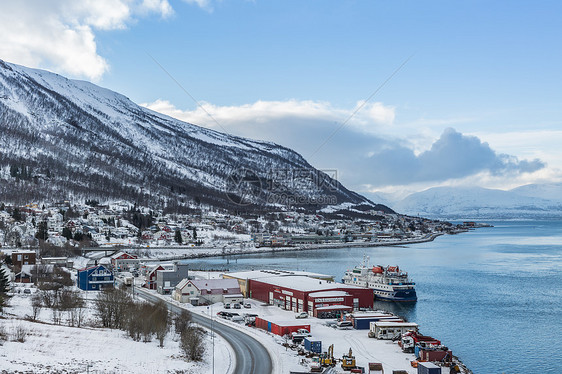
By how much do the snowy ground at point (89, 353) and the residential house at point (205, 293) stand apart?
826cm

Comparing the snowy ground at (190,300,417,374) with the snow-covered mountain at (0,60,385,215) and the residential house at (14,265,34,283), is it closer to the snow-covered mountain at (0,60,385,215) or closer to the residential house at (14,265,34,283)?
the residential house at (14,265,34,283)

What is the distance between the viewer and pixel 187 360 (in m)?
13.6

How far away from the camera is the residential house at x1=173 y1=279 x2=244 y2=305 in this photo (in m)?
24.7

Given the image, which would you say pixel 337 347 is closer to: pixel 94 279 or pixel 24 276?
pixel 94 279

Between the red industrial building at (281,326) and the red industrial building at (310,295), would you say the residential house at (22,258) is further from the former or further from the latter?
the red industrial building at (281,326)

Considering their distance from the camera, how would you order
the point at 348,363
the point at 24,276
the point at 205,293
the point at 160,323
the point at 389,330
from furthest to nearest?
the point at 24,276
the point at 205,293
the point at 389,330
the point at 160,323
the point at 348,363

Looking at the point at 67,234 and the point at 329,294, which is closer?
the point at 329,294

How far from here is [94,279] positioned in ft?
89.6

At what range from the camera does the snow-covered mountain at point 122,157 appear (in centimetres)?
9331

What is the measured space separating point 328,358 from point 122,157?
380ft

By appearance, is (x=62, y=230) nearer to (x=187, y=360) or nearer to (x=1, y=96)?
(x=187, y=360)

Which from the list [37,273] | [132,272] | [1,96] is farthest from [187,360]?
[1,96]

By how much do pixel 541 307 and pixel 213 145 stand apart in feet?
479

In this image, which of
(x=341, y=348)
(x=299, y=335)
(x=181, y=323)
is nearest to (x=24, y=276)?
(x=181, y=323)
